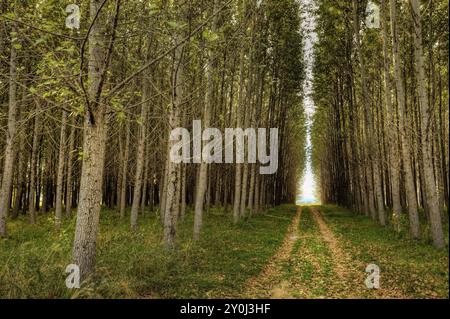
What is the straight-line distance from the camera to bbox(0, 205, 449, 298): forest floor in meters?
6.88

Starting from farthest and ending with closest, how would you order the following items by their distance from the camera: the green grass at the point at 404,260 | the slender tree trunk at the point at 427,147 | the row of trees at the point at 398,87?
the row of trees at the point at 398,87
the slender tree trunk at the point at 427,147
the green grass at the point at 404,260

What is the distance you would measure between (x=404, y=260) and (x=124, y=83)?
29.2 feet

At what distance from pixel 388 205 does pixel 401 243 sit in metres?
19.8

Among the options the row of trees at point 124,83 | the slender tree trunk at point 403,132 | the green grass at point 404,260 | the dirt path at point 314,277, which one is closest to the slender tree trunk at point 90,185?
the row of trees at point 124,83

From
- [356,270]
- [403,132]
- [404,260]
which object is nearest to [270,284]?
[356,270]

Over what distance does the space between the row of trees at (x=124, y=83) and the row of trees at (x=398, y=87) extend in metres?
3.43

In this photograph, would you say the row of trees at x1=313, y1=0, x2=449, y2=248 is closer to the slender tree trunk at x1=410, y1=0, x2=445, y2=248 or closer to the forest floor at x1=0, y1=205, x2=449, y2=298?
the slender tree trunk at x1=410, y1=0, x2=445, y2=248

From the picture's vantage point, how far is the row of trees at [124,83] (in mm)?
7395

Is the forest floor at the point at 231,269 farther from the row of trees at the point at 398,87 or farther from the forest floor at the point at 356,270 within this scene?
the row of trees at the point at 398,87

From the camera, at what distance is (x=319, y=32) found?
25109mm

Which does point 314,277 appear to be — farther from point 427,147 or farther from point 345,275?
point 427,147

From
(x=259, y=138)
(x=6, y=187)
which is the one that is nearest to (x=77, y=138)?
(x=6, y=187)
